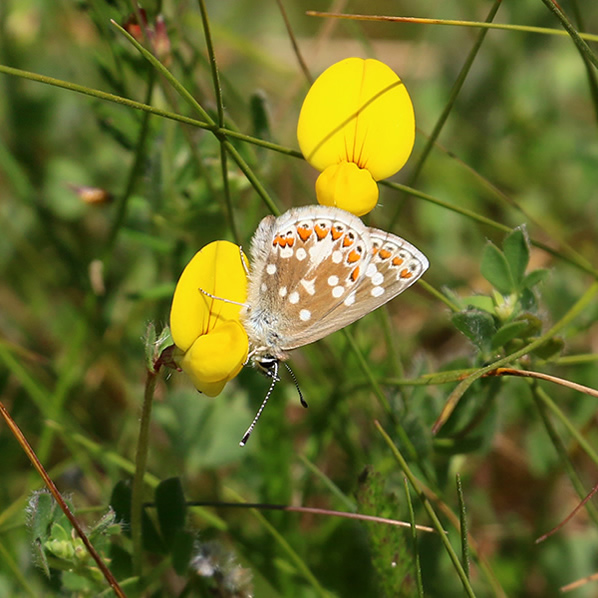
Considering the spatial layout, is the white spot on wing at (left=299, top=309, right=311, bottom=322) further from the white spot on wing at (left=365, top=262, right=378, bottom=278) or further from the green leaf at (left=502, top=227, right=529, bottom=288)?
the green leaf at (left=502, top=227, right=529, bottom=288)

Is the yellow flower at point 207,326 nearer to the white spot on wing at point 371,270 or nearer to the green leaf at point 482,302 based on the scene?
the white spot on wing at point 371,270

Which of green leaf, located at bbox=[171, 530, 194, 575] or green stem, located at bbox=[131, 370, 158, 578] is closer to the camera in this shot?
green stem, located at bbox=[131, 370, 158, 578]

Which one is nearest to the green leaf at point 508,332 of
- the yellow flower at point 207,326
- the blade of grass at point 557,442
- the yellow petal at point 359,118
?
the blade of grass at point 557,442

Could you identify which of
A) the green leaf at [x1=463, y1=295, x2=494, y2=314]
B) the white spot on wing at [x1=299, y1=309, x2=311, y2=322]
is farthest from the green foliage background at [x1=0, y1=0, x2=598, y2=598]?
the white spot on wing at [x1=299, y1=309, x2=311, y2=322]

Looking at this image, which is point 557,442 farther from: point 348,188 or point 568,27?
point 568,27

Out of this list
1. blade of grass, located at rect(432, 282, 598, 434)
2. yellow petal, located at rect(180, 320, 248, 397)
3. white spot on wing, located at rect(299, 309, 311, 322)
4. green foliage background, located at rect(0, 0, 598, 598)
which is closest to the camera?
yellow petal, located at rect(180, 320, 248, 397)

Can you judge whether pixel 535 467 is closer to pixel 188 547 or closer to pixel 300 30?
pixel 188 547

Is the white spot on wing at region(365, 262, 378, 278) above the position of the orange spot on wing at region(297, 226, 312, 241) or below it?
below
